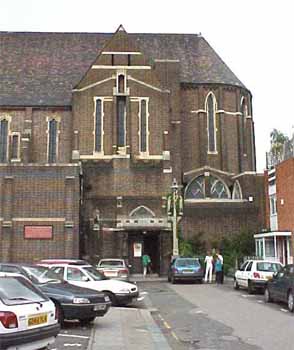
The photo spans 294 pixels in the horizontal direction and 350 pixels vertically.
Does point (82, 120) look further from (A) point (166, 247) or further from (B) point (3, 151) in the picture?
(A) point (166, 247)

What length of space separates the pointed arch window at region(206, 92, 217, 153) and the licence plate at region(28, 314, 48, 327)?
133 feet

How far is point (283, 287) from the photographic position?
1792 cm

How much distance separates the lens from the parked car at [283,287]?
17.2 metres

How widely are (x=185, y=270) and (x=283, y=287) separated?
486 inches

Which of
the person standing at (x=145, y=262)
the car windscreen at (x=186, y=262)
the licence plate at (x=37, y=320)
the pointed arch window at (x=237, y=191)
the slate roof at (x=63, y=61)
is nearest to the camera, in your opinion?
the licence plate at (x=37, y=320)

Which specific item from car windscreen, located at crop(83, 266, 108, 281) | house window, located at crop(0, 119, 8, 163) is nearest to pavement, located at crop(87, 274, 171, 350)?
car windscreen, located at crop(83, 266, 108, 281)

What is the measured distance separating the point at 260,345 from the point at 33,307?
499 centimetres

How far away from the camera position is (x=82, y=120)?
4312cm

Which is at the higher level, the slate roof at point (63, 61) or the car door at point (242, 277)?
the slate roof at point (63, 61)

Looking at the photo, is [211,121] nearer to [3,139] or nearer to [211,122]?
[211,122]

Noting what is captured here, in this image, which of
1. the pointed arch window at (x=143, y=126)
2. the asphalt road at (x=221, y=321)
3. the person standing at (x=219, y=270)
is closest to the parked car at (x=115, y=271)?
the asphalt road at (x=221, y=321)

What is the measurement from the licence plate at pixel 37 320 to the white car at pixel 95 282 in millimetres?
7181

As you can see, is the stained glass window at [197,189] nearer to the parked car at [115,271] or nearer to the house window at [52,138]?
the house window at [52,138]

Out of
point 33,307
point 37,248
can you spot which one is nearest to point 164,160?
point 37,248
